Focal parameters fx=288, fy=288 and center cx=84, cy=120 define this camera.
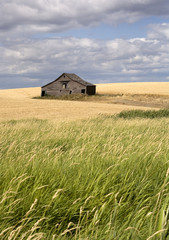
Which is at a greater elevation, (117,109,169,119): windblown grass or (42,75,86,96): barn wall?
(42,75,86,96): barn wall

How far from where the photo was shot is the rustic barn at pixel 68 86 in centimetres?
6406

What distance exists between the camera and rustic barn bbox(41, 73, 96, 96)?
210ft

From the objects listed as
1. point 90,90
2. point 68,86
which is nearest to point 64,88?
point 68,86

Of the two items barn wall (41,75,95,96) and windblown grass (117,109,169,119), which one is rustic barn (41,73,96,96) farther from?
windblown grass (117,109,169,119)

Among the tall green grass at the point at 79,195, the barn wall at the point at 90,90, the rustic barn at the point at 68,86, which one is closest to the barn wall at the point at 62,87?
the rustic barn at the point at 68,86

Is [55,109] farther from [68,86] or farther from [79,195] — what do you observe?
[79,195]

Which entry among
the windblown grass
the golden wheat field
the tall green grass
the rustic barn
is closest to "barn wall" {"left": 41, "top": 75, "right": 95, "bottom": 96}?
the rustic barn

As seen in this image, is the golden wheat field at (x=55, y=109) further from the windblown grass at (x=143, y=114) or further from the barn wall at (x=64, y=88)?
the barn wall at (x=64, y=88)

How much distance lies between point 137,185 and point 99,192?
56cm

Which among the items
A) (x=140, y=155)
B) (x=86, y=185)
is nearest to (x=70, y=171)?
(x=86, y=185)

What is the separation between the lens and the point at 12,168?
3977mm

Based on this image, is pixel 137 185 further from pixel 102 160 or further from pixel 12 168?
pixel 12 168

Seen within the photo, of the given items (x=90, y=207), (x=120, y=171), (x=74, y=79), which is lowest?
(x=90, y=207)

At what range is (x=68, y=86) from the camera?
216ft
